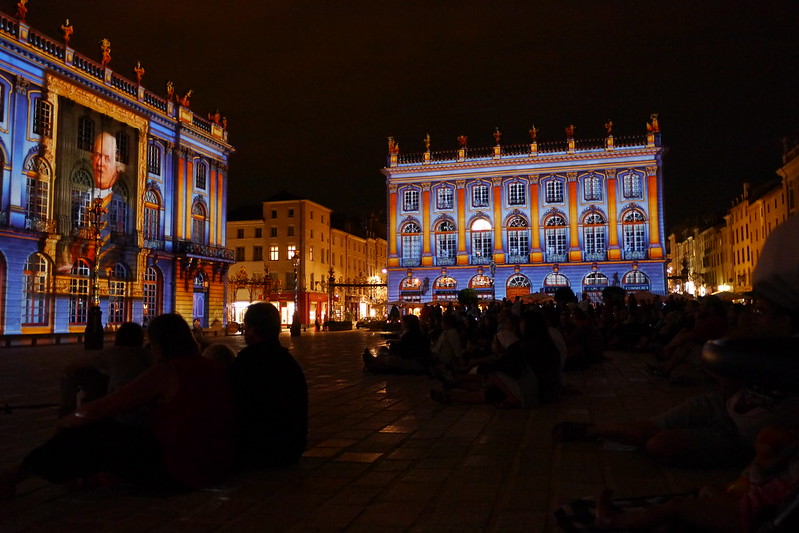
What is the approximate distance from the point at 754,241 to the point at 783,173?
14.4 metres

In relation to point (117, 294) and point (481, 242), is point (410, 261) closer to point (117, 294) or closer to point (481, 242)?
point (481, 242)

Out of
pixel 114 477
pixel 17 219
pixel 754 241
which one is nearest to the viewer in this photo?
pixel 114 477

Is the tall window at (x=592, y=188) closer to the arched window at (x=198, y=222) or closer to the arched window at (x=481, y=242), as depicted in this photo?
the arched window at (x=481, y=242)

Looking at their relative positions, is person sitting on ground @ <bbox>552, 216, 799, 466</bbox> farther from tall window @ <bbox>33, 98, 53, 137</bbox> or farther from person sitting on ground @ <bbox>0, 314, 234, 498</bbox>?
tall window @ <bbox>33, 98, 53, 137</bbox>

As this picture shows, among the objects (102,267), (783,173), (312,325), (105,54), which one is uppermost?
(105,54)

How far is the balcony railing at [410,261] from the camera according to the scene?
2328 inches

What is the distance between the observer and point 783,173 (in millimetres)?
50625

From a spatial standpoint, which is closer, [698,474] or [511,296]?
[698,474]

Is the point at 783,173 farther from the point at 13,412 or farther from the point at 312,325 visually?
the point at 13,412

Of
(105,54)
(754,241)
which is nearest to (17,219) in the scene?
(105,54)

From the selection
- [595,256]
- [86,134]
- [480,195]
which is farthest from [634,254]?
[86,134]

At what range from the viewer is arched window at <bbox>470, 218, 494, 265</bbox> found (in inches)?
2265

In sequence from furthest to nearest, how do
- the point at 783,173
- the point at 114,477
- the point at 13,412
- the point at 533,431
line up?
the point at 783,173 < the point at 13,412 < the point at 533,431 < the point at 114,477

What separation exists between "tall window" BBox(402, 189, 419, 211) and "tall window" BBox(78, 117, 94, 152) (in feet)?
99.0
